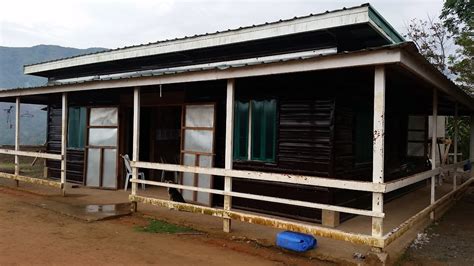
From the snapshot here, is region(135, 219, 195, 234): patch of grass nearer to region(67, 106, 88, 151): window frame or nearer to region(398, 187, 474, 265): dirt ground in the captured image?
region(398, 187, 474, 265): dirt ground

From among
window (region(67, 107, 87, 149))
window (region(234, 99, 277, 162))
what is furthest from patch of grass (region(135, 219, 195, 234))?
window (region(67, 107, 87, 149))

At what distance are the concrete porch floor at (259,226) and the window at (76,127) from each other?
122cm

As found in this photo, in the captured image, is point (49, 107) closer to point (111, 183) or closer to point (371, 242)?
point (111, 183)

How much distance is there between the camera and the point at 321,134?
6676 mm

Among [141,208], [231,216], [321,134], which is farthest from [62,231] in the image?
[321,134]

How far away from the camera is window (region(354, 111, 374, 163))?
7.50m

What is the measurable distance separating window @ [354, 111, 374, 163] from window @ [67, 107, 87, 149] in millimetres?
7255

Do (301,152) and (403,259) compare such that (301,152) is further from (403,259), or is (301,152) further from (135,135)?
(135,135)

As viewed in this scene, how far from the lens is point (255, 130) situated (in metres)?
7.47

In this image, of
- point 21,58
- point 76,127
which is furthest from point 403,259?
point 21,58

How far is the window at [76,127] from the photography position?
1073 cm

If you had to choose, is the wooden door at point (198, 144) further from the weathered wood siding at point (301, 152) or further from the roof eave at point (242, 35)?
the roof eave at point (242, 35)

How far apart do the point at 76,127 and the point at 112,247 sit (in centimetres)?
660

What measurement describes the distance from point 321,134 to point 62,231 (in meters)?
4.55
